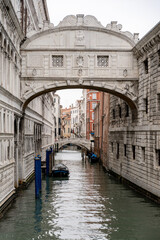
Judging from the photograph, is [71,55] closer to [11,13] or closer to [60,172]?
[11,13]

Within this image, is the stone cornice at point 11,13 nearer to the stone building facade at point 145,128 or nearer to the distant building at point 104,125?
the stone building facade at point 145,128

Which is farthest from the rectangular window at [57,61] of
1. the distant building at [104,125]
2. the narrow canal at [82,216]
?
the distant building at [104,125]

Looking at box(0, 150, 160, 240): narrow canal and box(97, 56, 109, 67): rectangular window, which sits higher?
box(97, 56, 109, 67): rectangular window

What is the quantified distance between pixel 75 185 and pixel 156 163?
7.13 meters

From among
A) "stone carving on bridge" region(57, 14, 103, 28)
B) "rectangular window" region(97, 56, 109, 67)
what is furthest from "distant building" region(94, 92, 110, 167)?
"stone carving on bridge" region(57, 14, 103, 28)

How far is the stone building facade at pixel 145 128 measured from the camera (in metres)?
14.6

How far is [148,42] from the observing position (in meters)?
15.4

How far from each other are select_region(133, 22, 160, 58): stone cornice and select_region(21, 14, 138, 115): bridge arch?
761 mm

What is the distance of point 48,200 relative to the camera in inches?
613

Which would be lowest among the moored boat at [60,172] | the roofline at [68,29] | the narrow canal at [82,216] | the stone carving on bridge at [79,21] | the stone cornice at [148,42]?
the narrow canal at [82,216]

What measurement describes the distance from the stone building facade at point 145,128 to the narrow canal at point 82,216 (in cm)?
114

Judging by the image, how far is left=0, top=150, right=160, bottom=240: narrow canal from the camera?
34.4 feet

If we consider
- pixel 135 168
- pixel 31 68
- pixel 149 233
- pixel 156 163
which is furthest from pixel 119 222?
pixel 31 68

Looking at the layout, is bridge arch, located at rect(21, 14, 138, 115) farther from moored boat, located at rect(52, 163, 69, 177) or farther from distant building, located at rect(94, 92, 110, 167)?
distant building, located at rect(94, 92, 110, 167)
